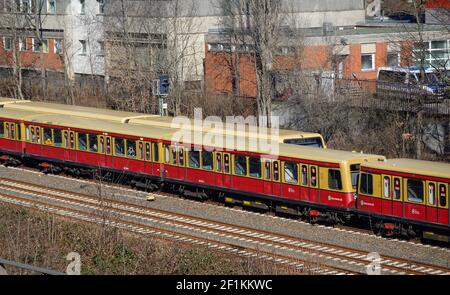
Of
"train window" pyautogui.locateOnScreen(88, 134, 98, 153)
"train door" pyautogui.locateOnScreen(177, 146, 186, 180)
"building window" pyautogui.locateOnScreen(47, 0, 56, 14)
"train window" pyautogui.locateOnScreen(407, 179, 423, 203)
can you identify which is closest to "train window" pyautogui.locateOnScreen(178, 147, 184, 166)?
"train door" pyautogui.locateOnScreen(177, 146, 186, 180)

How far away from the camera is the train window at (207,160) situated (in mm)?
27109

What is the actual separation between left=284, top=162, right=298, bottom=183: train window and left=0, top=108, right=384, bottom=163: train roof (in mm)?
258

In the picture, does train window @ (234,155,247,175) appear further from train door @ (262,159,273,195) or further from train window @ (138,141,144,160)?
train window @ (138,141,144,160)

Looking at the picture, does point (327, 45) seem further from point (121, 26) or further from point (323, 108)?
point (121, 26)

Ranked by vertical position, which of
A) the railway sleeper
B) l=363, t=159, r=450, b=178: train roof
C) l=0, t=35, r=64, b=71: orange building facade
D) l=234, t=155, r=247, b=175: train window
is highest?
l=0, t=35, r=64, b=71: orange building facade

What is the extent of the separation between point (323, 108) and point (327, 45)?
17.6ft

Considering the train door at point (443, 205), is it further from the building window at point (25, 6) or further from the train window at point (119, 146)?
the building window at point (25, 6)

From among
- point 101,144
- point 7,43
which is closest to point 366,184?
point 101,144

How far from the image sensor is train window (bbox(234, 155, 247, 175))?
26047 mm

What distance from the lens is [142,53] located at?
43.0m

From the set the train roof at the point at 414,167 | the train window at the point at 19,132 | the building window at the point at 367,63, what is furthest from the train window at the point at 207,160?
the building window at the point at 367,63

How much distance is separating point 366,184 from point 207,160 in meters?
5.87

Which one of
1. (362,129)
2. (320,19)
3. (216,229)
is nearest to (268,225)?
(216,229)

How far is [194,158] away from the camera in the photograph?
90.5ft
